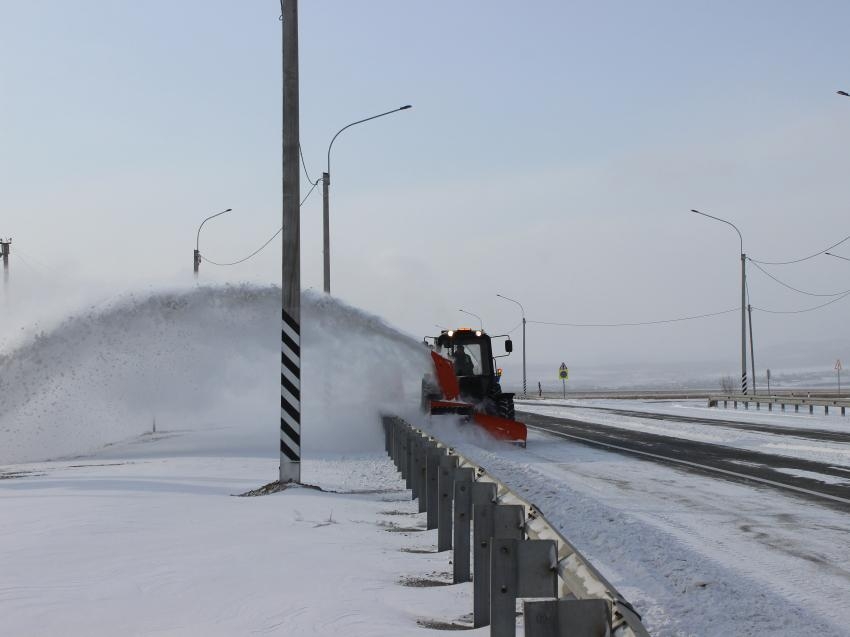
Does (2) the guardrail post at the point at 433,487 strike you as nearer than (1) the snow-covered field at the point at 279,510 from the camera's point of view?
No

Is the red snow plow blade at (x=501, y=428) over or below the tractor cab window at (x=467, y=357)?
below

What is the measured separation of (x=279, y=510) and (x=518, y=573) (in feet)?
19.2

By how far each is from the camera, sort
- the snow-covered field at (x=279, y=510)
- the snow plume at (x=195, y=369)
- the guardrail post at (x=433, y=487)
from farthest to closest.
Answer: the snow plume at (x=195, y=369)
the guardrail post at (x=433, y=487)
the snow-covered field at (x=279, y=510)

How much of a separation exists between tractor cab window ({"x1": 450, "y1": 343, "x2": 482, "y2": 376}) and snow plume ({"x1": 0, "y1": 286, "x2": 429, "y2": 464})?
2.75ft

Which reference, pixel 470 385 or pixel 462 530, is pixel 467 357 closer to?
pixel 470 385

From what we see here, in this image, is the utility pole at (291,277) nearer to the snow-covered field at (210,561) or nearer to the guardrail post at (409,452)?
the snow-covered field at (210,561)

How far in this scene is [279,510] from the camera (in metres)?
9.38

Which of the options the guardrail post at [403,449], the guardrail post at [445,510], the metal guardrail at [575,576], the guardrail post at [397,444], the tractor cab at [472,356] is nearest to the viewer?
the metal guardrail at [575,576]

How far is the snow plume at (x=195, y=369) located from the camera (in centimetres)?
1916

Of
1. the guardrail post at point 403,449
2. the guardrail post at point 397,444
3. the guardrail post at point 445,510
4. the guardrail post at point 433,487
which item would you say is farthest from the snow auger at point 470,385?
the guardrail post at point 445,510

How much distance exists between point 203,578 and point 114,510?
340cm

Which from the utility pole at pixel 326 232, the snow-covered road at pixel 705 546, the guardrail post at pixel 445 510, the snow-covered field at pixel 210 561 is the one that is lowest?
the snow-covered road at pixel 705 546

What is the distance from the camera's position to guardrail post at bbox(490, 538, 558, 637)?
3896mm

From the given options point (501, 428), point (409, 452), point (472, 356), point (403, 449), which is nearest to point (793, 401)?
point (472, 356)
